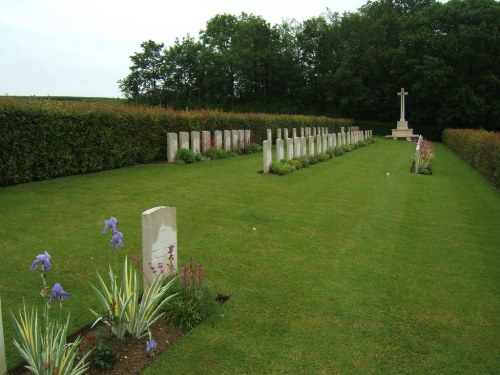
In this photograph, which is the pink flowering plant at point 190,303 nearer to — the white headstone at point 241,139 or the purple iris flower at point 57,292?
the purple iris flower at point 57,292

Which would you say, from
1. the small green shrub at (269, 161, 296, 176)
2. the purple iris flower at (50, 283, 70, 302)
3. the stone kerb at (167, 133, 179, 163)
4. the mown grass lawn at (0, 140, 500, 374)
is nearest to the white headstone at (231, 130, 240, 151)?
the stone kerb at (167, 133, 179, 163)

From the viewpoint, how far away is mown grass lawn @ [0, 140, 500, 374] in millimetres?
3396

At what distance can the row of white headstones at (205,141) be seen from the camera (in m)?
13.8

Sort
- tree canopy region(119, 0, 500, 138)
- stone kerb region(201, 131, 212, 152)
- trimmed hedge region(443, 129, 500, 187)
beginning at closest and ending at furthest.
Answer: trimmed hedge region(443, 129, 500, 187)
stone kerb region(201, 131, 212, 152)
tree canopy region(119, 0, 500, 138)

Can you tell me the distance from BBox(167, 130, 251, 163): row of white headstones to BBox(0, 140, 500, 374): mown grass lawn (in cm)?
344

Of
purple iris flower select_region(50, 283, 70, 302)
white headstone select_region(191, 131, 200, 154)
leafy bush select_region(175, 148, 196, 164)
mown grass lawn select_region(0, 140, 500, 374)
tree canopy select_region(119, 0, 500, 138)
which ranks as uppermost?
tree canopy select_region(119, 0, 500, 138)

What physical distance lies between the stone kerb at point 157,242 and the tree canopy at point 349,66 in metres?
42.1

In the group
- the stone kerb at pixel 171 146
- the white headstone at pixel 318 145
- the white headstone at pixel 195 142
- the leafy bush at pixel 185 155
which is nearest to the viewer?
the stone kerb at pixel 171 146

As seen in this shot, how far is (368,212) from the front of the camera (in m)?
8.30

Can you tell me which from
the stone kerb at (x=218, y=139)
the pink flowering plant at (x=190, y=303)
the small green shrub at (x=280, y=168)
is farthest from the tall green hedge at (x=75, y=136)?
the pink flowering plant at (x=190, y=303)

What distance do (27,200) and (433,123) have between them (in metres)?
44.4

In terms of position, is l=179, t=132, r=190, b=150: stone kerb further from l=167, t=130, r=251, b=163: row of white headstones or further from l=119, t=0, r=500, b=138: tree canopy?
l=119, t=0, r=500, b=138: tree canopy

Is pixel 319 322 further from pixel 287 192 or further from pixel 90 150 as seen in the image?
pixel 90 150

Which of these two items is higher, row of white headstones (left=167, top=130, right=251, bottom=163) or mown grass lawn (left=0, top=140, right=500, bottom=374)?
row of white headstones (left=167, top=130, right=251, bottom=163)
